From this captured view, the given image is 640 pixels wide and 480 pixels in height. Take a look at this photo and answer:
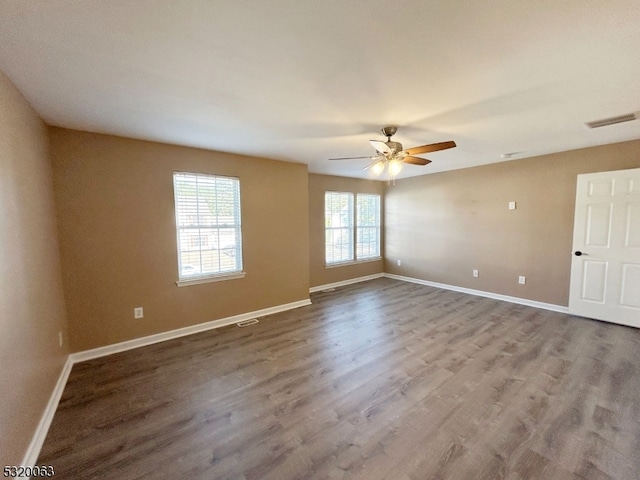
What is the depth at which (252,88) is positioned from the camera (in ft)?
6.44

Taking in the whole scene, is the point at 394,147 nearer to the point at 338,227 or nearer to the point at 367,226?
the point at 338,227

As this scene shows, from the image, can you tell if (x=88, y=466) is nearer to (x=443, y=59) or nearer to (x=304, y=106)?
(x=304, y=106)

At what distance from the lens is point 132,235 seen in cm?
306

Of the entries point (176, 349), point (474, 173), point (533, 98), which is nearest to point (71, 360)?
point (176, 349)

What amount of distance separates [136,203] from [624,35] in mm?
4194

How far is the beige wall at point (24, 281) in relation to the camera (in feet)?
4.82

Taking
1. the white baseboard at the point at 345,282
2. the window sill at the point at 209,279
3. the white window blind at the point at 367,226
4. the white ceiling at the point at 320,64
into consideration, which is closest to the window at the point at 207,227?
the window sill at the point at 209,279

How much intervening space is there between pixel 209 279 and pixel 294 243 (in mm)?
1456

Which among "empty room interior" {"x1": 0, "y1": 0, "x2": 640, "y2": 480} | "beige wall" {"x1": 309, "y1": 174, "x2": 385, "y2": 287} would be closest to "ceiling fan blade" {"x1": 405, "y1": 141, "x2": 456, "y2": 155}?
"empty room interior" {"x1": 0, "y1": 0, "x2": 640, "y2": 480}

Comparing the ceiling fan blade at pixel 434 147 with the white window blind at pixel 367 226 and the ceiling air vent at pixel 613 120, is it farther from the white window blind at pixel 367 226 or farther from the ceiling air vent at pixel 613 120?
the white window blind at pixel 367 226

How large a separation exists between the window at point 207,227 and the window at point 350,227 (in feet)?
7.39

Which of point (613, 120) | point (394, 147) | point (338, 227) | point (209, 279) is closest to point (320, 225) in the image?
point (338, 227)

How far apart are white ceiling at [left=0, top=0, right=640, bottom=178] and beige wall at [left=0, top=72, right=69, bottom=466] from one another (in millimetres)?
337

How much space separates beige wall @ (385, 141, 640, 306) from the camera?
3.96 meters
